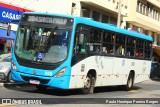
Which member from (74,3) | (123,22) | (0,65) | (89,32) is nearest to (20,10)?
(74,3)

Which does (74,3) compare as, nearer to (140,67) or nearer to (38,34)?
(140,67)

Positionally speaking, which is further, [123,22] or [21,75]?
[123,22]

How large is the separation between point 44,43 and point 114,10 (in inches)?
1113

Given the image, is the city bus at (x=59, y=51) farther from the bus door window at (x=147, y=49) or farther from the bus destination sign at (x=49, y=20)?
the bus door window at (x=147, y=49)

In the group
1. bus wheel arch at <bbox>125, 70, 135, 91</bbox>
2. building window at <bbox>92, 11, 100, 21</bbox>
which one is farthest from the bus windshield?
building window at <bbox>92, 11, 100, 21</bbox>

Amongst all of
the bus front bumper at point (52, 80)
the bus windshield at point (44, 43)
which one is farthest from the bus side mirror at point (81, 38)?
the bus front bumper at point (52, 80)

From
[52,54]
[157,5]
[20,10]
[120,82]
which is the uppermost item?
[157,5]

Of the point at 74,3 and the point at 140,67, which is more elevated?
the point at 74,3

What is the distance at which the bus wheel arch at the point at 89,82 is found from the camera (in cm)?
1683

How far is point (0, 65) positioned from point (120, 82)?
5.62 m

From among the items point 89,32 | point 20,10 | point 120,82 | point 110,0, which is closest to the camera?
point 89,32

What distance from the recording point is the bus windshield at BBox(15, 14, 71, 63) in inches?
594

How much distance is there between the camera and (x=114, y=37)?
18.8m

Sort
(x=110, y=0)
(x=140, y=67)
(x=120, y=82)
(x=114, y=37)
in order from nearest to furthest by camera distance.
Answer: (x=114, y=37), (x=120, y=82), (x=140, y=67), (x=110, y=0)
